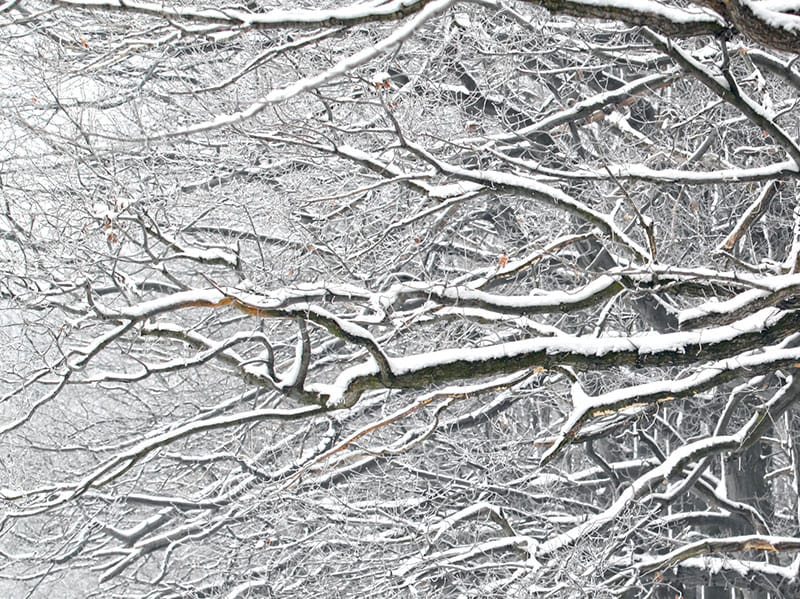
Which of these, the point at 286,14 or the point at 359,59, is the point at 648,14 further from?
the point at 286,14

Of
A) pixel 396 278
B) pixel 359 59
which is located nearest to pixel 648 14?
pixel 359 59

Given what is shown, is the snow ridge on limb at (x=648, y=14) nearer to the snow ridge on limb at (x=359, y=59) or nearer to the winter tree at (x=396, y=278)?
the winter tree at (x=396, y=278)

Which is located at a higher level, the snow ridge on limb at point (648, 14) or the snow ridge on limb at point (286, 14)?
the snow ridge on limb at point (286, 14)

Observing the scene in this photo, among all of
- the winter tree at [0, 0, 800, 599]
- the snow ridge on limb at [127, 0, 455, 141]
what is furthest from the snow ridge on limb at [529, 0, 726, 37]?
the snow ridge on limb at [127, 0, 455, 141]

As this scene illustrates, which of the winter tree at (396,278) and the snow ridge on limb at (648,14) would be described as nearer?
the snow ridge on limb at (648,14)

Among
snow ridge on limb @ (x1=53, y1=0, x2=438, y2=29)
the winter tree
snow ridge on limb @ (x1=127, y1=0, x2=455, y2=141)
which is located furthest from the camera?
the winter tree

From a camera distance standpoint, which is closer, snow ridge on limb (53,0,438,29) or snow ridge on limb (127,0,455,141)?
snow ridge on limb (127,0,455,141)

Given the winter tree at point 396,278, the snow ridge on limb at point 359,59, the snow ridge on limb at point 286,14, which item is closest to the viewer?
the snow ridge on limb at point 359,59

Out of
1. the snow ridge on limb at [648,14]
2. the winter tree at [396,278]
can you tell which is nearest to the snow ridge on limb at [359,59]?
the winter tree at [396,278]

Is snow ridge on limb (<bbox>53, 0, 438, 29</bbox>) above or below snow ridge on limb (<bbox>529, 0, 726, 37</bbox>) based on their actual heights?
above

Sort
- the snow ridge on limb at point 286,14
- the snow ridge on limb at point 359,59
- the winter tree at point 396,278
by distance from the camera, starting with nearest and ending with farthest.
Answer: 1. the snow ridge on limb at point 359,59
2. the snow ridge on limb at point 286,14
3. the winter tree at point 396,278

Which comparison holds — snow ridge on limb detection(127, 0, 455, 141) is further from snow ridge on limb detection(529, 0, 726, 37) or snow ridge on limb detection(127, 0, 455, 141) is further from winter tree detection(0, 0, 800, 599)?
snow ridge on limb detection(529, 0, 726, 37)
